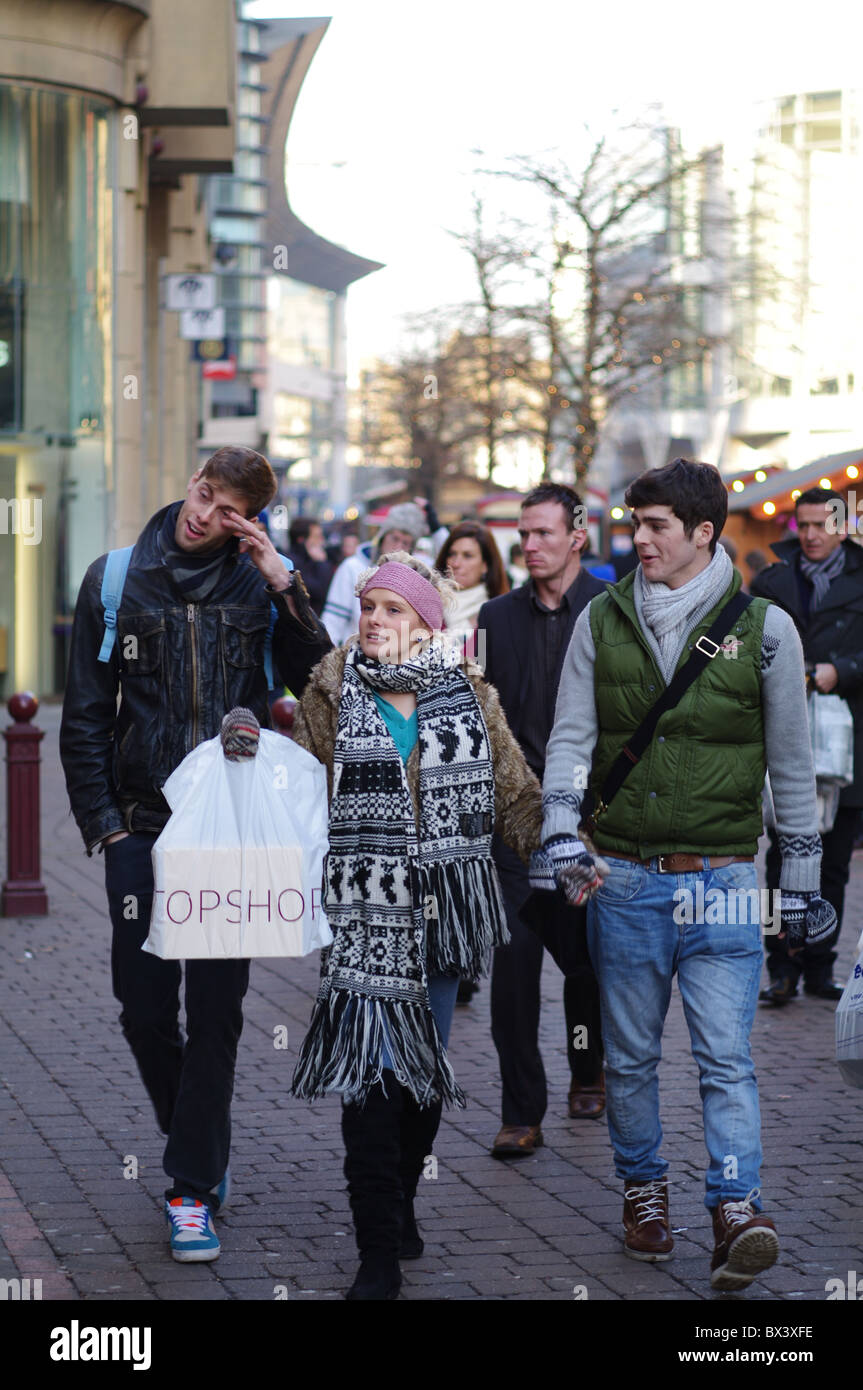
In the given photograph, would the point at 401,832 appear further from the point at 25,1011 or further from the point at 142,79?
the point at 142,79

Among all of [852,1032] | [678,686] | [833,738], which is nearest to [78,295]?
[833,738]

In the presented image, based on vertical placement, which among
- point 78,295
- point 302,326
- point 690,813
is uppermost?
point 302,326

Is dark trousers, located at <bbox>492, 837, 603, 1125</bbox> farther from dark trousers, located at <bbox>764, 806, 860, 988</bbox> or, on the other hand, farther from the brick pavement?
dark trousers, located at <bbox>764, 806, 860, 988</bbox>

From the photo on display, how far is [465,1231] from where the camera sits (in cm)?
513

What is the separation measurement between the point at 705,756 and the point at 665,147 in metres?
29.2

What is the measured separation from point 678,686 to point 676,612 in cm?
19

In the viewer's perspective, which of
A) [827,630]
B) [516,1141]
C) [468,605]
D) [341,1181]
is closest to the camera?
[341,1181]

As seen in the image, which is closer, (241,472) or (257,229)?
(241,472)

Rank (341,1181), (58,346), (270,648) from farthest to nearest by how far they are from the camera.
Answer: (58,346) → (341,1181) → (270,648)

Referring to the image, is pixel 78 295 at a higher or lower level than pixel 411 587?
higher

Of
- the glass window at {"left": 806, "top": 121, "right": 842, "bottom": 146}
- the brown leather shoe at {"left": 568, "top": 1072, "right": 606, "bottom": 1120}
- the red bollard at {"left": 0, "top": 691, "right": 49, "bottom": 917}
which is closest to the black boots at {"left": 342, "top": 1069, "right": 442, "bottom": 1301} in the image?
the brown leather shoe at {"left": 568, "top": 1072, "right": 606, "bottom": 1120}

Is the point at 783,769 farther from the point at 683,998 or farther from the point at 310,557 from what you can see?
the point at 310,557

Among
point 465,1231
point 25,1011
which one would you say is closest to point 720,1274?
point 465,1231

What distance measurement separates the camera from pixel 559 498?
6180 millimetres
